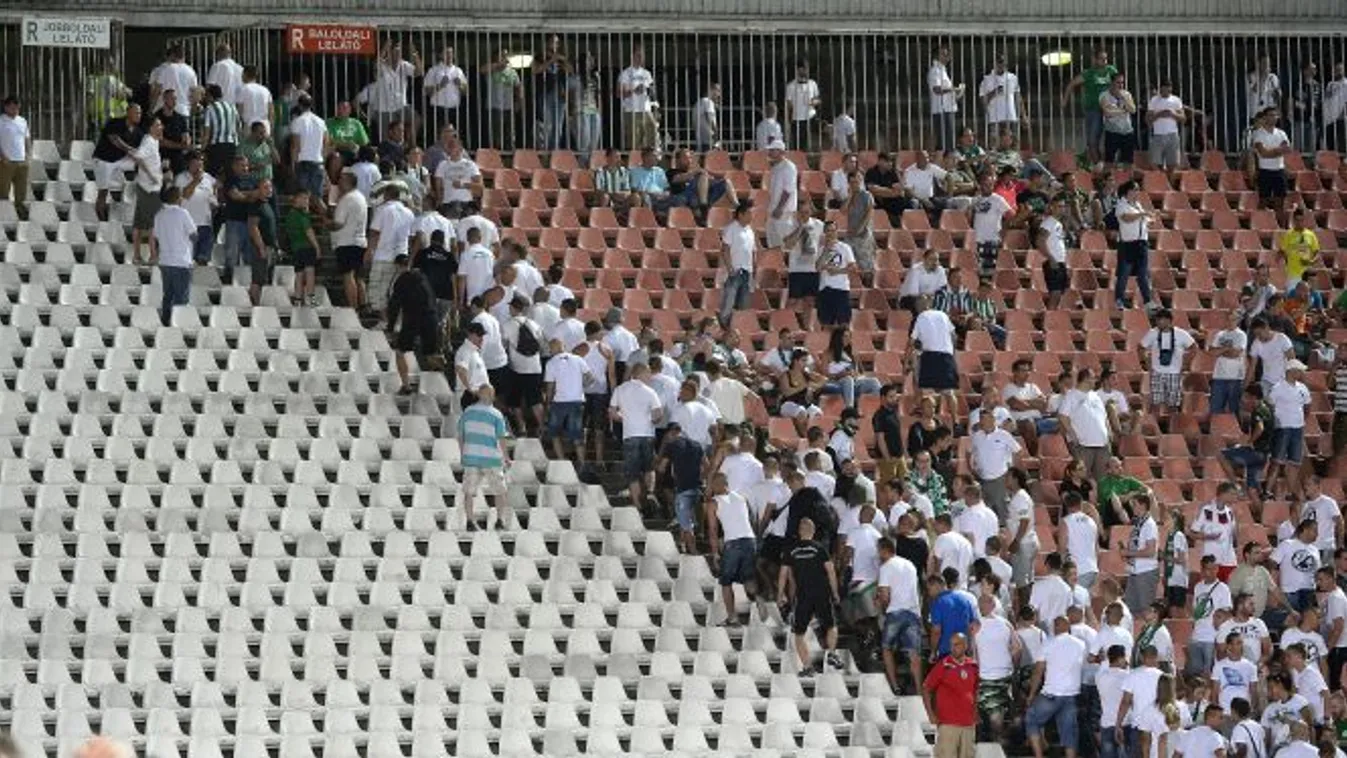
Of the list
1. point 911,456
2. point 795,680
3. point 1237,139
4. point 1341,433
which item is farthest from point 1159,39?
point 795,680

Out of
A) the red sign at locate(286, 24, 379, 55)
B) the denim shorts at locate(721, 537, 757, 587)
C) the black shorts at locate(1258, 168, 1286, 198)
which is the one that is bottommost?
the denim shorts at locate(721, 537, 757, 587)

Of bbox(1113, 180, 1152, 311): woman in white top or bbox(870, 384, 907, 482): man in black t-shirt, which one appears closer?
bbox(870, 384, 907, 482): man in black t-shirt

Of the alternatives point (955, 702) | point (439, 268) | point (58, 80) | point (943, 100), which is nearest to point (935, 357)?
point (439, 268)

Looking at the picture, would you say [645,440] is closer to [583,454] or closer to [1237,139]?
[583,454]

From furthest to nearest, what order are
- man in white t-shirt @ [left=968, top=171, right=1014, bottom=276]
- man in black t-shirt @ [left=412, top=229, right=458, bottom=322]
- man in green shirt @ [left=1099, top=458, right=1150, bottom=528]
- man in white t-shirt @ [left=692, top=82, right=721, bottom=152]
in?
man in white t-shirt @ [left=692, top=82, right=721, bottom=152], man in white t-shirt @ [left=968, top=171, right=1014, bottom=276], man in black t-shirt @ [left=412, top=229, right=458, bottom=322], man in green shirt @ [left=1099, top=458, right=1150, bottom=528]

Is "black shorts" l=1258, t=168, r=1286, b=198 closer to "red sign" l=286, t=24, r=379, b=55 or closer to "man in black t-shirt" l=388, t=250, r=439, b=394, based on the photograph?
"red sign" l=286, t=24, r=379, b=55

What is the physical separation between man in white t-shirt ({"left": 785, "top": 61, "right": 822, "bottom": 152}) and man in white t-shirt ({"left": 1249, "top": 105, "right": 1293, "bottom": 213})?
4.58 metres

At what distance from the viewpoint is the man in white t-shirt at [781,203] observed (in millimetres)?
36812

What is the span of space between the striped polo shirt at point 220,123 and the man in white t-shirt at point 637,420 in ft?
17.5

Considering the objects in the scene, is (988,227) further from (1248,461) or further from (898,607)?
(898,607)

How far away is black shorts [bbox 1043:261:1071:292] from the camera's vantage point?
122 feet

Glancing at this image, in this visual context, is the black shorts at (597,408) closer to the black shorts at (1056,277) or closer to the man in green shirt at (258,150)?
the man in green shirt at (258,150)

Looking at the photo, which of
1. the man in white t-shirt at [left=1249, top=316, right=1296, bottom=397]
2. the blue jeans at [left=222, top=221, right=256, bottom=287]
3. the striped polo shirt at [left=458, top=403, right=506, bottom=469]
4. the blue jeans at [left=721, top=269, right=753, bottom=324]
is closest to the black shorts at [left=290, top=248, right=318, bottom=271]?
the blue jeans at [left=222, top=221, right=256, bottom=287]

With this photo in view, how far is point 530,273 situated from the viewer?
112 ft
